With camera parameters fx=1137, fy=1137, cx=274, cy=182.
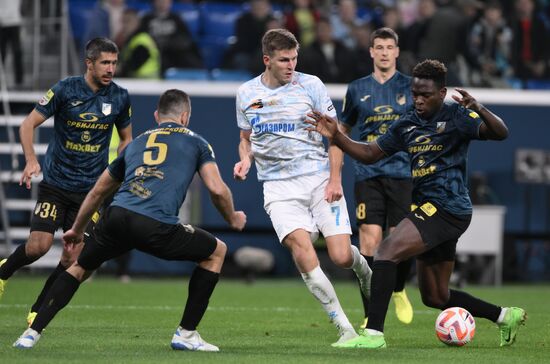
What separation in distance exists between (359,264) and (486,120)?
6.24 ft

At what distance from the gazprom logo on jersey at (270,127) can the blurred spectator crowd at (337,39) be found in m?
9.01

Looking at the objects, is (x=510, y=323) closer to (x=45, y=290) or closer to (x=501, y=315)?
(x=501, y=315)

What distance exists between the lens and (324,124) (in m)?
8.88

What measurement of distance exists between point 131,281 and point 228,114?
3309 mm

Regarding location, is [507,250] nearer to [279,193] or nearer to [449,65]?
[449,65]

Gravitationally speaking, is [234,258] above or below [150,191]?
below

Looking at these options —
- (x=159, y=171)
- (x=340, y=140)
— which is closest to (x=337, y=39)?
(x=340, y=140)

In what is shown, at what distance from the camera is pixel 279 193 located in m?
9.28

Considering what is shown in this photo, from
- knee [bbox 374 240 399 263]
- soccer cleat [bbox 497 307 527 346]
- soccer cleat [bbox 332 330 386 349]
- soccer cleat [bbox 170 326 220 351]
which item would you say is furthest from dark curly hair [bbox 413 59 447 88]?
soccer cleat [bbox 170 326 220 351]

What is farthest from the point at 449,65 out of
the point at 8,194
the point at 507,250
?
the point at 8,194

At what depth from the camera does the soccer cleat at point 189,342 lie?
843 centimetres

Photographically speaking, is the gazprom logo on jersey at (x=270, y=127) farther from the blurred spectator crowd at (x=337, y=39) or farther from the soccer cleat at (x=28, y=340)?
the blurred spectator crowd at (x=337, y=39)

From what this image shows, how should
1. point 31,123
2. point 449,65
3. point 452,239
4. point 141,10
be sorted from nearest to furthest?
point 452,239 → point 31,123 → point 449,65 → point 141,10

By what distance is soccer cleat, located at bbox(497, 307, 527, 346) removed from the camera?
30.1 ft
